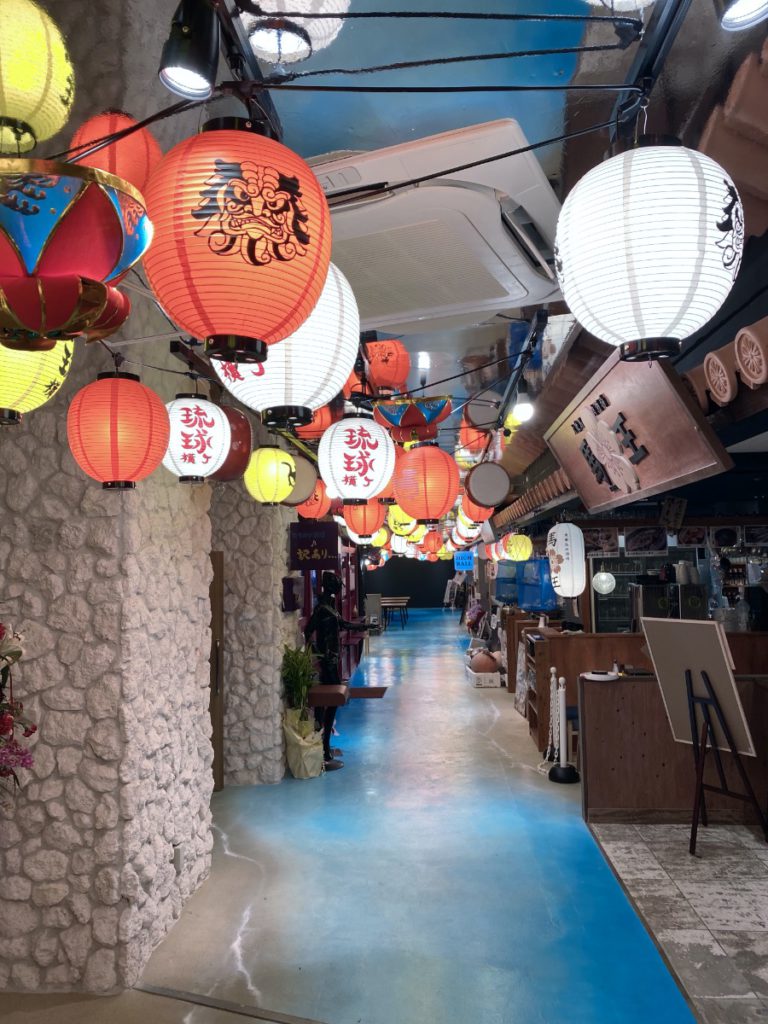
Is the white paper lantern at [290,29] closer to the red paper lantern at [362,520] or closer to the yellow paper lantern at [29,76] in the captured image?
the yellow paper lantern at [29,76]

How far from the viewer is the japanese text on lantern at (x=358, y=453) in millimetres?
4445

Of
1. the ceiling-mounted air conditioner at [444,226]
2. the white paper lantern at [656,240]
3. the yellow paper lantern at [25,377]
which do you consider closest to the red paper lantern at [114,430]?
the yellow paper lantern at [25,377]

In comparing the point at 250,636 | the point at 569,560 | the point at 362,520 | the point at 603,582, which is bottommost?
the point at 250,636

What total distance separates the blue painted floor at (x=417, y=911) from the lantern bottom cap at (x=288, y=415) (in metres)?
2.69

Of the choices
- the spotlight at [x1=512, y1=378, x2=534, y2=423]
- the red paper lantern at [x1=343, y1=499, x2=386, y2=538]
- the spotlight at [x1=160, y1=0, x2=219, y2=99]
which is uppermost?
the spotlight at [x1=512, y1=378, x2=534, y2=423]

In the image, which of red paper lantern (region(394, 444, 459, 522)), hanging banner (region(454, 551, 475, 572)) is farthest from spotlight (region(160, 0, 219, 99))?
hanging banner (region(454, 551, 475, 572))

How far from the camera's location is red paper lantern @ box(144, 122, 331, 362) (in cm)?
178

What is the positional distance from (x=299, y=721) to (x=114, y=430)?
491cm

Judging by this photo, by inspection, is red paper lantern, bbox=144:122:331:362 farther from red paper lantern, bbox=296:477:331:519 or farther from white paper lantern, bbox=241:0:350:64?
red paper lantern, bbox=296:477:331:519

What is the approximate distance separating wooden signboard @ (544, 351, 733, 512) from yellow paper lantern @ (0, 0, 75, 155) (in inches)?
119

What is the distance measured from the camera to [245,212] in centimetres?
178

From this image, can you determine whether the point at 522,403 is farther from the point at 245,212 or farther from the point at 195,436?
the point at 245,212

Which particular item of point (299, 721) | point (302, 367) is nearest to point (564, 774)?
point (299, 721)

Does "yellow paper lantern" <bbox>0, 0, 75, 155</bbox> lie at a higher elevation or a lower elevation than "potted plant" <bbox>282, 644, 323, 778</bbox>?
higher
